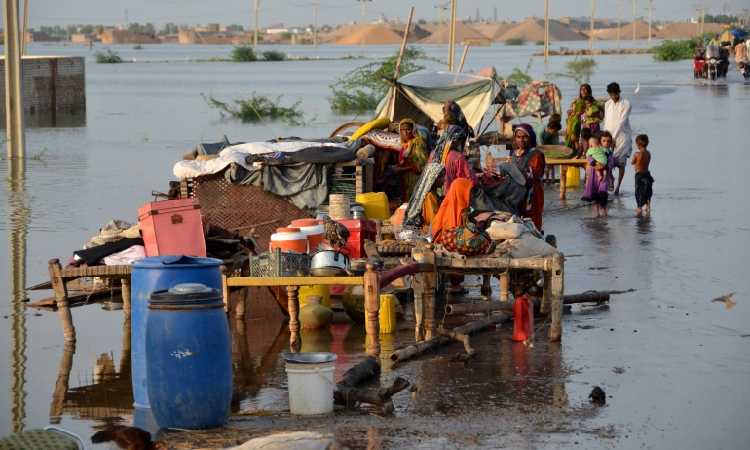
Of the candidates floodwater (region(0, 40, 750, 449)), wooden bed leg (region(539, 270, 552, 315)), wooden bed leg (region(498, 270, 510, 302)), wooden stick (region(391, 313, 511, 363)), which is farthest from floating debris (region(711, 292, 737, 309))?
wooden stick (region(391, 313, 511, 363))

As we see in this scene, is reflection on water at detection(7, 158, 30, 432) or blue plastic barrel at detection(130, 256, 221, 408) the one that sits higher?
blue plastic barrel at detection(130, 256, 221, 408)

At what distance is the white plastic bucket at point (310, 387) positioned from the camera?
7551mm

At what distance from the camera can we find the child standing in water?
16.5 m

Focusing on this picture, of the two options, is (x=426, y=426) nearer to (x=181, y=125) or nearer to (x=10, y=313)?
(x=10, y=313)

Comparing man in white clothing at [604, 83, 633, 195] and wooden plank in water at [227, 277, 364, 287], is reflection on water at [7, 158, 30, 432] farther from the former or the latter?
man in white clothing at [604, 83, 633, 195]

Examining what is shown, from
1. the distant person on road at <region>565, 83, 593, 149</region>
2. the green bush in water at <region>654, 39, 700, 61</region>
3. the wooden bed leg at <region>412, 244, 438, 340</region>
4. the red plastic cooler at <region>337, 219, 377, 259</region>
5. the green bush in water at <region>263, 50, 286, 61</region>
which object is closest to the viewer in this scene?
the wooden bed leg at <region>412, 244, 438, 340</region>

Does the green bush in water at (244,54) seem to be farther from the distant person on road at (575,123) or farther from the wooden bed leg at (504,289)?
the wooden bed leg at (504,289)

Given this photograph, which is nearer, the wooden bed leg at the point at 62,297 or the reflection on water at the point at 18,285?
the reflection on water at the point at 18,285

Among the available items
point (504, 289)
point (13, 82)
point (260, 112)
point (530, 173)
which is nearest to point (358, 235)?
point (504, 289)

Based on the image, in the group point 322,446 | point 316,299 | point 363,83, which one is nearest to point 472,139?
point 316,299

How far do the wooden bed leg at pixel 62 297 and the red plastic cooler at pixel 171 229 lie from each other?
668 millimetres

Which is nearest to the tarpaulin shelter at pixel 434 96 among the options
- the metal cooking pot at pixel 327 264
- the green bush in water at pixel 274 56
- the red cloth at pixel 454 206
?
the red cloth at pixel 454 206

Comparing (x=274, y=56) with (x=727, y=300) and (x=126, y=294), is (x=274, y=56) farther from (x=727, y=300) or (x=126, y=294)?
(x=126, y=294)

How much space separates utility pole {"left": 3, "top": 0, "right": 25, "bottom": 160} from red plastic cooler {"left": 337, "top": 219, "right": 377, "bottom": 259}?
12.5 m
